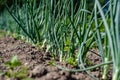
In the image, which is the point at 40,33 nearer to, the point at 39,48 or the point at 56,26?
the point at 39,48

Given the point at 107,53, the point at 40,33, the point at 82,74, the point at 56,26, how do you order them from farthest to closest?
1. the point at 40,33
2. the point at 56,26
3. the point at 82,74
4. the point at 107,53

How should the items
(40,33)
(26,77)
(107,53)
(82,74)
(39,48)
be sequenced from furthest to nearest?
(40,33) < (39,48) < (82,74) < (107,53) < (26,77)

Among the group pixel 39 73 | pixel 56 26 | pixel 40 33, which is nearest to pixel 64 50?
pixel 56 26

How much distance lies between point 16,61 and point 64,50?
74cm

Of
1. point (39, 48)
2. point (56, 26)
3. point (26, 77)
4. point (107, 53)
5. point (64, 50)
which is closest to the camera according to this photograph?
point (26, 77)

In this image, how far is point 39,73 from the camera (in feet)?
5.05

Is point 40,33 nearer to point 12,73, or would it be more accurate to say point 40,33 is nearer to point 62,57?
point 62,57

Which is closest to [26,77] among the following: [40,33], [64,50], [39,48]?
[64,50]

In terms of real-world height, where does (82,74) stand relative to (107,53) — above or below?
below

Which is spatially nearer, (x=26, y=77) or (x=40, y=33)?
(x=26, y=77)

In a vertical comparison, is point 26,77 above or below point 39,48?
above

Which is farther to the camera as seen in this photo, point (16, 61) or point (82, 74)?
point (82, 74)

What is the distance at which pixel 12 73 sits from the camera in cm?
152

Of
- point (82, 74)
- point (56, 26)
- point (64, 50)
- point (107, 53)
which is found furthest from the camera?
point (56, 26)
